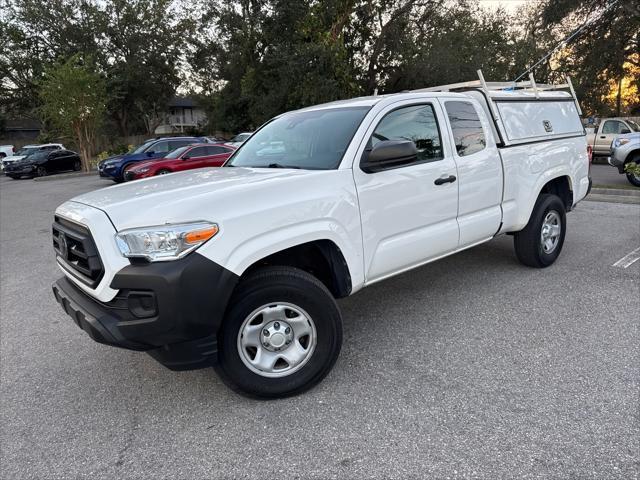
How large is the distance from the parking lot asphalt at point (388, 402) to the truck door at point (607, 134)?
16058 mm

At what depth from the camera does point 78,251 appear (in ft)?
9.28

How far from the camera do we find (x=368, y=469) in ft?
7.75

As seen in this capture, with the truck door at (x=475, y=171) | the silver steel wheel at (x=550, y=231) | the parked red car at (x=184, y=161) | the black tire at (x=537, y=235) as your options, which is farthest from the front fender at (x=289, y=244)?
the parked red car at (x=184, y=161)

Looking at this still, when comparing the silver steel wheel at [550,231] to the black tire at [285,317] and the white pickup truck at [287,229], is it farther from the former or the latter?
the black tire at [285,317]

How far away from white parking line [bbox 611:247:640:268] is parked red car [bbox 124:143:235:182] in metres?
12.2

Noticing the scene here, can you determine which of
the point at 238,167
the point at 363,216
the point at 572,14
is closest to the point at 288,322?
the point at 363,216

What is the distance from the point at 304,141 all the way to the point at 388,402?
2081mm

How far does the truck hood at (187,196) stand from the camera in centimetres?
260

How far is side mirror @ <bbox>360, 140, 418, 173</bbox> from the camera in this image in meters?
3.25

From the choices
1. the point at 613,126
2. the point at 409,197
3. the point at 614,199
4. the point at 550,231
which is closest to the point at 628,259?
the point at 550,231

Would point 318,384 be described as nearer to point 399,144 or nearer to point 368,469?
point 368,469

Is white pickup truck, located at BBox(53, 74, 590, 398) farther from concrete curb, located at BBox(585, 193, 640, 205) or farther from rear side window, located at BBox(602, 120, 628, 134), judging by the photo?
rear side window, located at BBox(602, 120, 628, 134)

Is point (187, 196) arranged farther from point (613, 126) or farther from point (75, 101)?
point (75, 101)

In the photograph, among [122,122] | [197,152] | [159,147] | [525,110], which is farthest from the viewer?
[122,122]
